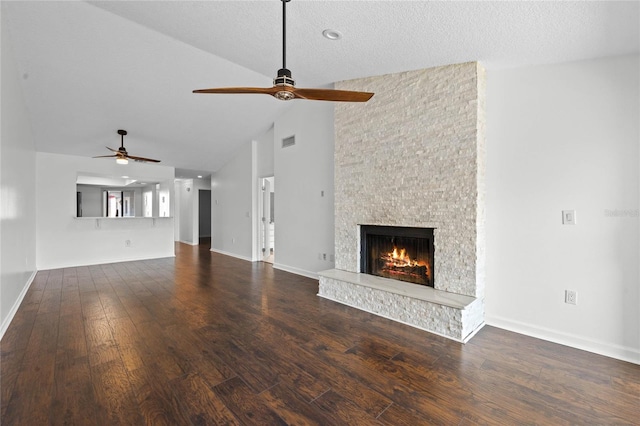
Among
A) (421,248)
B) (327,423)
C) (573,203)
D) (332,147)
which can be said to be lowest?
(327,423)

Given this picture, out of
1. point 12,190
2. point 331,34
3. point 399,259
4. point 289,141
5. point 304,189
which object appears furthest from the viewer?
point 289,141

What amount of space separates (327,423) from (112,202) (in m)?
7.38

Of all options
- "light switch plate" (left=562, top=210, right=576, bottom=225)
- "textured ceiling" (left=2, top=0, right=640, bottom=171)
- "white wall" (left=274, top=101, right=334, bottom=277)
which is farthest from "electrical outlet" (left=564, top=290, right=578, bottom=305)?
"white wall" (left=274, top=101, right=334, bottom=277)

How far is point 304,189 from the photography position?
17.6 feet

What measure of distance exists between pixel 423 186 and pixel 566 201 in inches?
51.9

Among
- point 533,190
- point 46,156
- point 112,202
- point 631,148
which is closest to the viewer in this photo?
point 631,148

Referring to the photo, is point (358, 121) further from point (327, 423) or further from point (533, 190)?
point (327, 423)

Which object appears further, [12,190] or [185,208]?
[185,208]

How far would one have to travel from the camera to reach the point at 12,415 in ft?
5.70

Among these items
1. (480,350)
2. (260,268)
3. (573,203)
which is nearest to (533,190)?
(573,203)

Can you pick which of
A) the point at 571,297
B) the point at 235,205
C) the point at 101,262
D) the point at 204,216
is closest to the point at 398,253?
the point at 571,297

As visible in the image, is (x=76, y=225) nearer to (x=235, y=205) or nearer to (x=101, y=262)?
(x=101, y=262)

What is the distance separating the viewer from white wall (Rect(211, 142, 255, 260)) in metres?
7.04

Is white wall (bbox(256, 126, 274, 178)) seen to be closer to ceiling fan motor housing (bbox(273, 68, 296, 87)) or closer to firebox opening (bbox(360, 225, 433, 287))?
firebox opening (bbox(360, 225, 433, 287))
